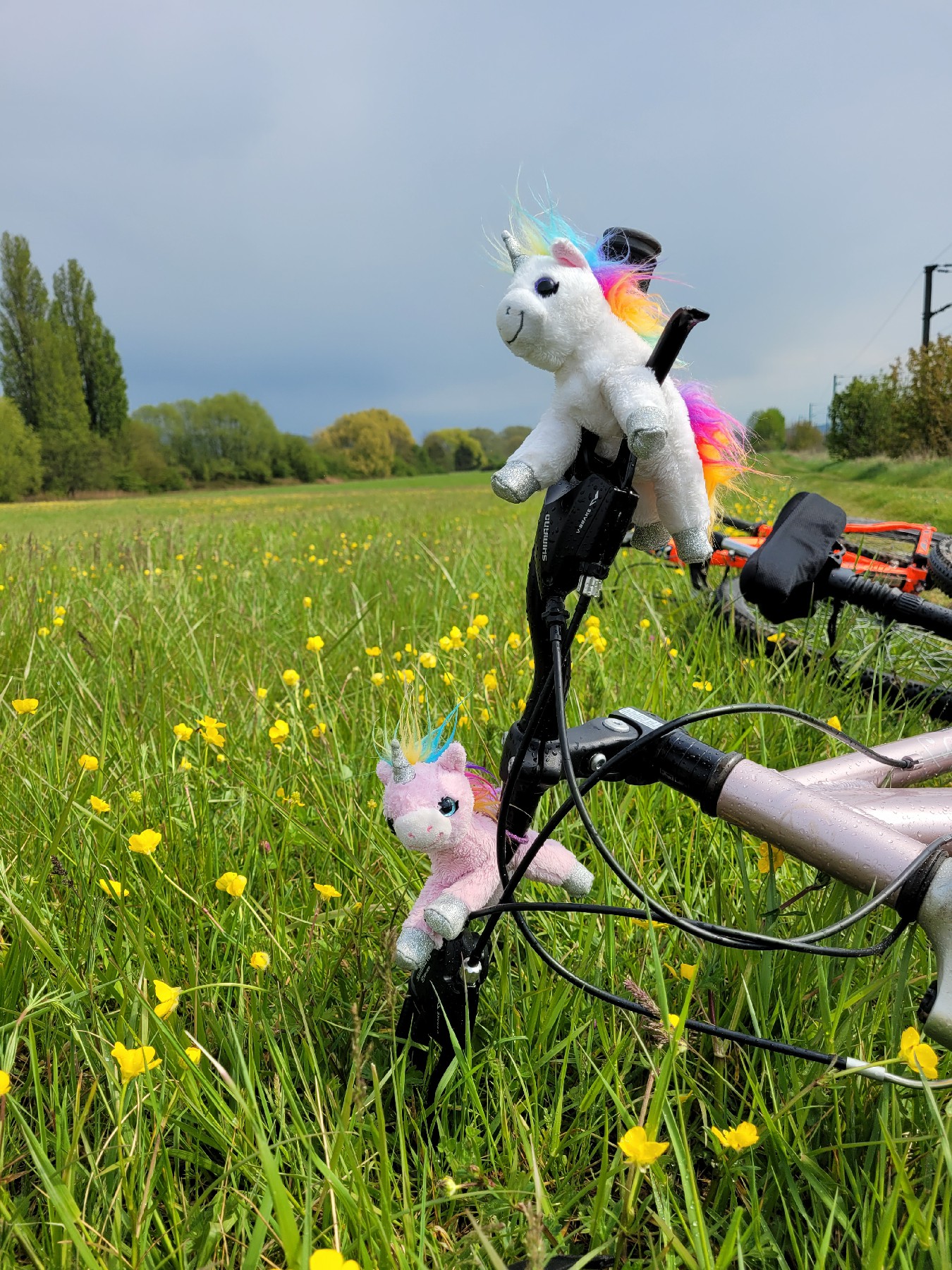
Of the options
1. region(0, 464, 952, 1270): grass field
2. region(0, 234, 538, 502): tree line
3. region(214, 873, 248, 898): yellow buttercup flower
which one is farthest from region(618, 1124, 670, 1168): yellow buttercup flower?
region(0, 234, 538, 502): tree line

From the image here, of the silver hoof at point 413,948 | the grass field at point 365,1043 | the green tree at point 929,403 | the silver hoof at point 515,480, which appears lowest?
the grass field at point 365,1043

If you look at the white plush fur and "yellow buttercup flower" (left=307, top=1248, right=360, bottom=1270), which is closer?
"yellow buttercup flower" (left=307, top=1248, right=360, bottom=1270)

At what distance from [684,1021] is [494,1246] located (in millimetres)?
391

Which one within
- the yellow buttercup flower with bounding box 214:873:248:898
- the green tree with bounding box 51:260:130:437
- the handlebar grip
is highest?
the green tree with bounding box 51:260:130:437

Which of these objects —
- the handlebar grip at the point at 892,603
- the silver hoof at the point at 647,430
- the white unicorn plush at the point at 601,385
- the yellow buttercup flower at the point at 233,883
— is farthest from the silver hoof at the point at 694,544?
the handlebar grip at the point at 892,603

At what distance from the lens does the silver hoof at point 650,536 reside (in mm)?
1045

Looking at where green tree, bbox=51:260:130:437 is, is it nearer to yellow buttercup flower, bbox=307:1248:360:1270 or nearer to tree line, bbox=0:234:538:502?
tree line, bbox=0:234:538:502

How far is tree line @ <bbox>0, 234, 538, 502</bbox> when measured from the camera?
60.8 meters

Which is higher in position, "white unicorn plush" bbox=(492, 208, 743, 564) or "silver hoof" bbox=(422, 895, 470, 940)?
"white unicorn plush" bbox=(492, 208, 743, 564)

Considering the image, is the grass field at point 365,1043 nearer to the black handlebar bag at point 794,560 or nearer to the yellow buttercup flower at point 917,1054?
the yellow buttercup flower at point 917,1054

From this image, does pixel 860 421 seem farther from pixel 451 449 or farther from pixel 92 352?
pixel 92 352

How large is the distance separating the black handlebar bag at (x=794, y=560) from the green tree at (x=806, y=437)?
63.3m

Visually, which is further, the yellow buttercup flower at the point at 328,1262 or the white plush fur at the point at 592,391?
the white plush fur at the point at 592,391

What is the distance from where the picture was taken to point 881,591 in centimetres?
193
